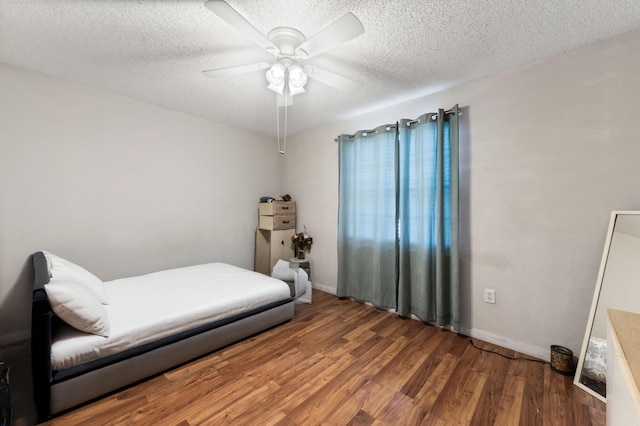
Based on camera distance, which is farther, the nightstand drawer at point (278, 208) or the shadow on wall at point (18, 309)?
the nightstand drawer at point (278, 208)

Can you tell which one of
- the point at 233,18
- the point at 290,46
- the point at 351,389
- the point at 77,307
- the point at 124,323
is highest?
the point at 290,46

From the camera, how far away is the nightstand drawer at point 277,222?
3689 millimetres

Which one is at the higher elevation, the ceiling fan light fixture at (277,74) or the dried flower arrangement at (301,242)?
the ceiling fan light fixture at (277,74)

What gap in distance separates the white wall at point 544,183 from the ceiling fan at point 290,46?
1.37m

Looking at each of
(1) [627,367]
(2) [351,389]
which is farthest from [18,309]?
(1) [627,367]

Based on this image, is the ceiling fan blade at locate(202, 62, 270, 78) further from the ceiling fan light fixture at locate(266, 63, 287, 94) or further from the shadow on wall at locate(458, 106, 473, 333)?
the shadow on wall at locate(458, 106, 473, 333)

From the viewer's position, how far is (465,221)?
2352 millimetres

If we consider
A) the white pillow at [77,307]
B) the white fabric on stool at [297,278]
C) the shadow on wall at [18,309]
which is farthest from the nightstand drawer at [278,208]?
the shadow on wall at [18,309]

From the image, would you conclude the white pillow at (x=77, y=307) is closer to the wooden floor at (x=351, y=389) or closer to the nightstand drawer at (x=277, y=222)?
the wooden floor at (x=351, y=389)

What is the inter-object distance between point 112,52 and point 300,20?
5.03ft

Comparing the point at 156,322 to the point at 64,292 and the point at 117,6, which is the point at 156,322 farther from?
the point at 117,6

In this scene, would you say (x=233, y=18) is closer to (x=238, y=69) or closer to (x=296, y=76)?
(x=238, y=69)

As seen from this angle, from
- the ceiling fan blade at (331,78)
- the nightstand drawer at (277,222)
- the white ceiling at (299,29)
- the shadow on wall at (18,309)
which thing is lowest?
the shadow on wall at (18,309)

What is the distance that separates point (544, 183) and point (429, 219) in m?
0.92
